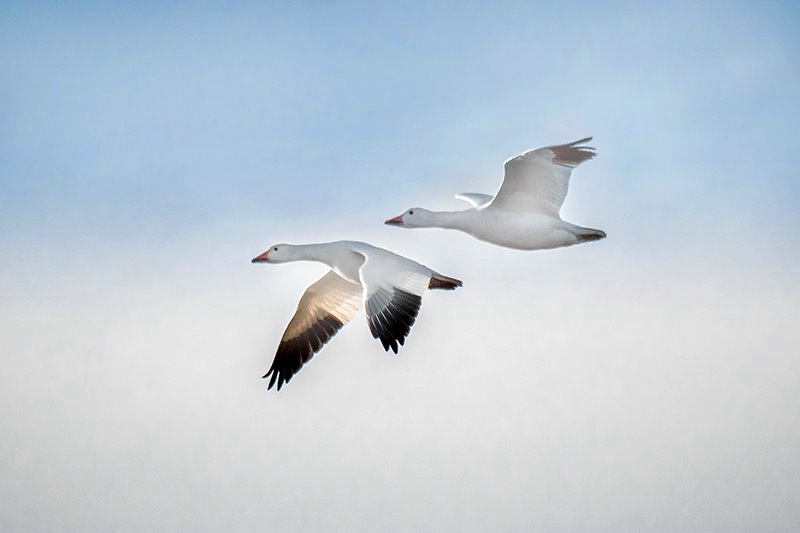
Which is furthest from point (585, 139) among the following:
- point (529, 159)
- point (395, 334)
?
point (395, 334)

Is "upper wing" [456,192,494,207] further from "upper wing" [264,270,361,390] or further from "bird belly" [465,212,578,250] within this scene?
"upper wing" [264,270,361,390]

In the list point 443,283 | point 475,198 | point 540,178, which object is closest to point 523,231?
point 540,178

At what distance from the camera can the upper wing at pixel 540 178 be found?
1331cm

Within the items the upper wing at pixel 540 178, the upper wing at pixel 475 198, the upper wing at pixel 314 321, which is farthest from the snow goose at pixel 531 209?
the upper wing at pixel 314 321

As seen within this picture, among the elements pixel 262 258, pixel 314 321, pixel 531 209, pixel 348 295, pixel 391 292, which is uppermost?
pixel 531 209

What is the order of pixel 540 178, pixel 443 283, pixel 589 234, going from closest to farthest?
pixel 589 234
pixel 540 178
pixel 443 283

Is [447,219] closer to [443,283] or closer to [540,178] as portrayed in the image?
[443,283]

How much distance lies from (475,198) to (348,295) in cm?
236

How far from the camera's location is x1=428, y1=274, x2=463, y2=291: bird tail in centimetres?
1391

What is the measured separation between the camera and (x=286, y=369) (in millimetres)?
14969

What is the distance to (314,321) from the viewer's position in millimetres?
15445

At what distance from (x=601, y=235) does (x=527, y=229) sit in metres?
0.94

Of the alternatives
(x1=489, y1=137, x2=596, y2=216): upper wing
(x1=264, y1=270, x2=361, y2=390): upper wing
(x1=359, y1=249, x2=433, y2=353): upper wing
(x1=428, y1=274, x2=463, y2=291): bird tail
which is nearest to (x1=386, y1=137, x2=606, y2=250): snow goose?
(x1=489, y1=137, x2=596, y2=216): upper wing

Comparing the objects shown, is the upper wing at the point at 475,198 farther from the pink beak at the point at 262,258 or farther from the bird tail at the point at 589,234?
the pink beak at the point at 262,258
